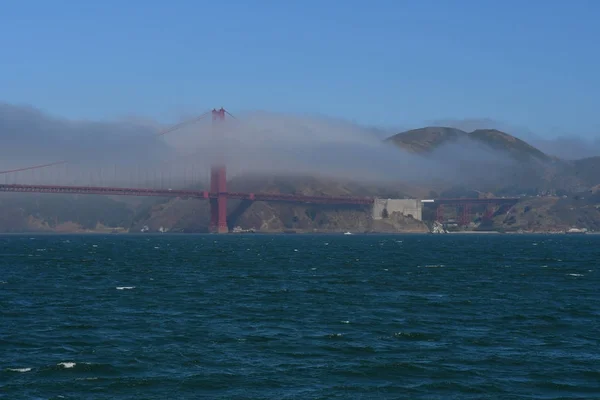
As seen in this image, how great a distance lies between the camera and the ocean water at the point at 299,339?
30.1m

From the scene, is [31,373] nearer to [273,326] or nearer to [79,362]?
[79,362]

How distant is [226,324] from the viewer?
43781 mm

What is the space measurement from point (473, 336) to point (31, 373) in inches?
752

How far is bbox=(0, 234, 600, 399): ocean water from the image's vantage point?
1185 inches

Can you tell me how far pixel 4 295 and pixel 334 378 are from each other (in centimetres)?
3325

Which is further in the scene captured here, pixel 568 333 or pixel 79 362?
pixel 568 333

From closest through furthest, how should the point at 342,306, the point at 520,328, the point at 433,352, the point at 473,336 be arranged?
1. the point at 433,352
2. the point at 473,336
3. the point at 520,328
4. the point at 342,306

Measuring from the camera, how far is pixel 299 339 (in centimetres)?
3919

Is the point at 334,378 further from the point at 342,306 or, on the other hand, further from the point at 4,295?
the point at 4,295

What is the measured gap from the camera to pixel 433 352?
119ft

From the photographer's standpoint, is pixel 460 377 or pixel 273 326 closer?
pixel 460 377

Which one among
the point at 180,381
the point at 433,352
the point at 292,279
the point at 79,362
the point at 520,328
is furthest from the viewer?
the point at 292,279

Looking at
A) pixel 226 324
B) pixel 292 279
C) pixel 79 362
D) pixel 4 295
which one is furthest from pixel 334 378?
pixel 292 279

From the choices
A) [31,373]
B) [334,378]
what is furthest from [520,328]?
[31,373]
